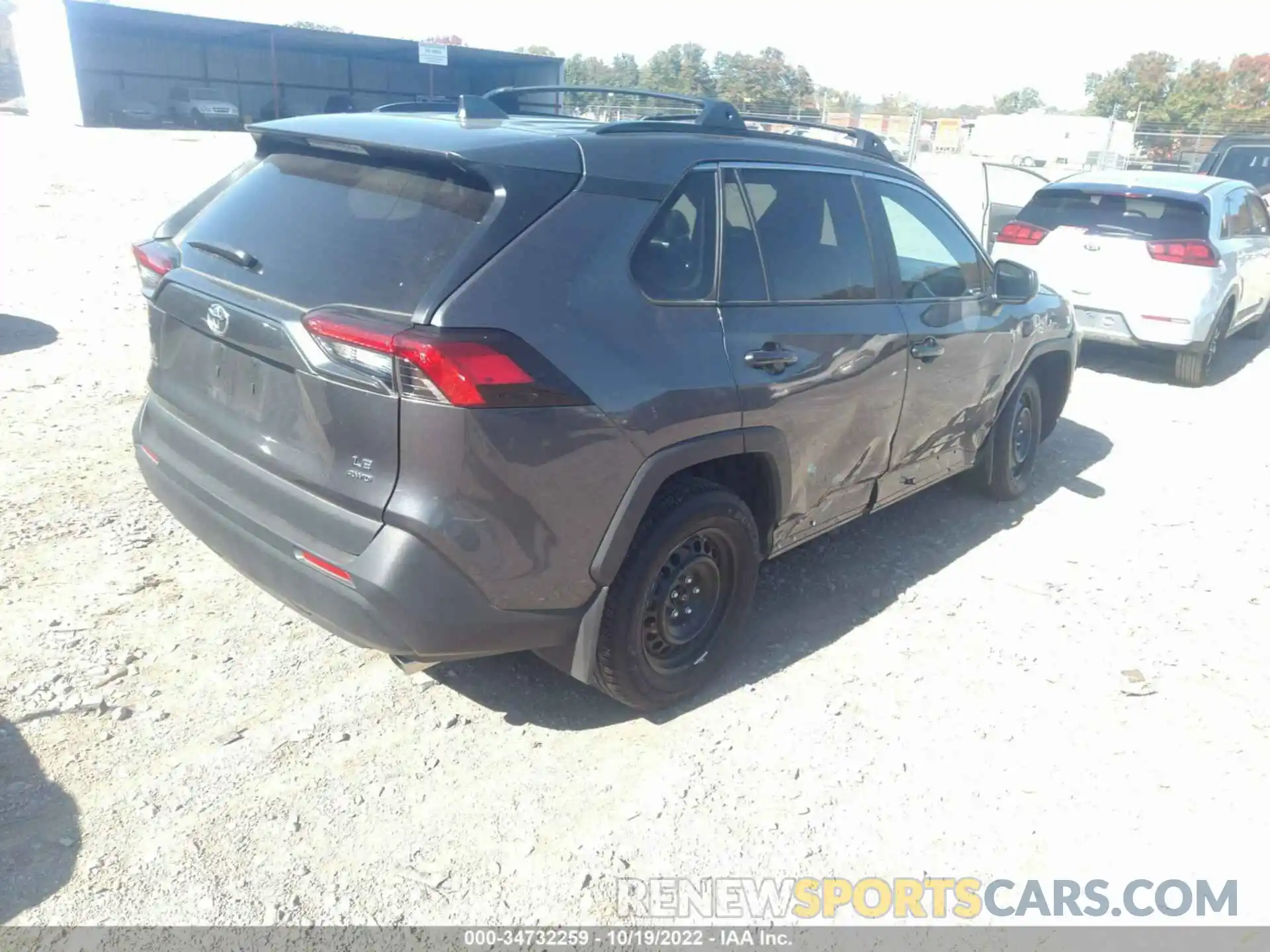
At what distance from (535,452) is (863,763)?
163 centimetres

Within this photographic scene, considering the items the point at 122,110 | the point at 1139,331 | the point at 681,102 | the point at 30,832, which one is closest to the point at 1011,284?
the point at 681,102

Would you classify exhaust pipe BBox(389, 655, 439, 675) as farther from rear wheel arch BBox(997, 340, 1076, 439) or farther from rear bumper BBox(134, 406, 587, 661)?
rear wheel arch BBox(997, 340, 1076, 439)

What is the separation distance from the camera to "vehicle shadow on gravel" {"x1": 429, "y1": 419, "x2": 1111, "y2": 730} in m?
3.49

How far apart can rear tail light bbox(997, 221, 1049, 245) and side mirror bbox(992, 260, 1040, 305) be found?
4.15m

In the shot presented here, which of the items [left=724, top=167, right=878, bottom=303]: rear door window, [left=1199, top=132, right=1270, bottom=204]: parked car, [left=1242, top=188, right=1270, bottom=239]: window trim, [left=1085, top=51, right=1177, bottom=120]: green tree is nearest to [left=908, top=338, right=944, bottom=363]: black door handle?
[left=724, top=167, right=878, bottom=303]: rear door window

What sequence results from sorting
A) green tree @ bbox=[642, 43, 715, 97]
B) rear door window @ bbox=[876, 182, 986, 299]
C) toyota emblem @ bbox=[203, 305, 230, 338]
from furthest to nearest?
green tree @ bbox=[642, 43, 715, 97], rear door window @ bbox=[876, 182, 986, 299], toyota emblem @ bbox=[203, 305, 230, 338]

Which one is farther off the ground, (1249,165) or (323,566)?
(1249,165)

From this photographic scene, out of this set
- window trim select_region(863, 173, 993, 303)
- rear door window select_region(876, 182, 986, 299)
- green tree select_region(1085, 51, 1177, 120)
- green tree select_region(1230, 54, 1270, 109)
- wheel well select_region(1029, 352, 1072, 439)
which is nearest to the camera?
window trim select_region(863, 173, 993, 303)

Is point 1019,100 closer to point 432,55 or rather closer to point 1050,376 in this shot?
point 432,55

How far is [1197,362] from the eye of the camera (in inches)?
324

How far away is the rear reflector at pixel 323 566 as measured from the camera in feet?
8.64

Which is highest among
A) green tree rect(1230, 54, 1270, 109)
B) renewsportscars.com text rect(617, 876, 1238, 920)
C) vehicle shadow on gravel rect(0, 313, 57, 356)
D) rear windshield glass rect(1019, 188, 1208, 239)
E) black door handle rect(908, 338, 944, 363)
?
green tree rect(1230, 54, 1270, 109)

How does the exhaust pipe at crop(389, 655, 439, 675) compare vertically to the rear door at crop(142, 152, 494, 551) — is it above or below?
below

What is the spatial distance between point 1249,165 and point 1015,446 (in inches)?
511
